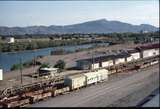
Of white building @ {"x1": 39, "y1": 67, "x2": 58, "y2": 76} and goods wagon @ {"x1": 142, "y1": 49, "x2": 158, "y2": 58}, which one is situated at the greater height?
white building @ {"x1": 39, "y1": 67, "x2": 58, "y2": 76}

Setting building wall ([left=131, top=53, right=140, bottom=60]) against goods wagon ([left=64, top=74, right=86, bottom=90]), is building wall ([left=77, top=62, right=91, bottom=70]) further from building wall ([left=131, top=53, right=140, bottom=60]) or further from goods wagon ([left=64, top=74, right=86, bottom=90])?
building wall ([left=131, top=53, right=140, bottom=60])

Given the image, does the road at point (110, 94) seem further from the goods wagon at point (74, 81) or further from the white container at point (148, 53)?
the white container at point (148, 53)

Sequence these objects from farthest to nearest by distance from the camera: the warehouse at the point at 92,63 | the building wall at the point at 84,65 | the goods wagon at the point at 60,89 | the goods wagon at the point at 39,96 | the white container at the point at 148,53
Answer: the white container at the point at 148,53 → the warehouse at the point at 92,63 → the building wall at the point at 84,65 → the goods wagon at the point at 60,89 → the goods wagon at the point at 39,96

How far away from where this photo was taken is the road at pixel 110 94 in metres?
32.2

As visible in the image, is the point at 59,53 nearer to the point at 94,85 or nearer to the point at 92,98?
the point at 94,85

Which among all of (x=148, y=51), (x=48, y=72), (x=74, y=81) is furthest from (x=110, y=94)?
(x=148, y=51)

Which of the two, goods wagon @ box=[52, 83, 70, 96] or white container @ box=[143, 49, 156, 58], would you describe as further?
white container @ box=[143, 49, 156, 58]

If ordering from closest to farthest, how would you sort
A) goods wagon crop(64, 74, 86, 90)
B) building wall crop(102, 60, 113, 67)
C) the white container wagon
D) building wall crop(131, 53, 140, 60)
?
goods wagon crop(64, 74, 86, 90), the white container wagon, building wall crop(102, 60, 113, 67), building wall crop(131, 53, 140, 60)

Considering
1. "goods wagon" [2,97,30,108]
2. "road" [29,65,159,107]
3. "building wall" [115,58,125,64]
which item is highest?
"goods wagon" [2,97,30,108]

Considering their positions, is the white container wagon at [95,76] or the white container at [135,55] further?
the white container at [135,55]

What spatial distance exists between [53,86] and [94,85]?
6.01m

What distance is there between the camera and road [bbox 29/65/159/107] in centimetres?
3219

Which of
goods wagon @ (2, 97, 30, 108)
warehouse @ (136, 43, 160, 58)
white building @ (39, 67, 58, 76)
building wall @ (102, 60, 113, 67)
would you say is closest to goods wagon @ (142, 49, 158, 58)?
warehouse @ (136, 43, 160, 58)

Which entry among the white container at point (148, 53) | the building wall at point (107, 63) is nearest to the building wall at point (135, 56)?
the white container at point (148, 53)
